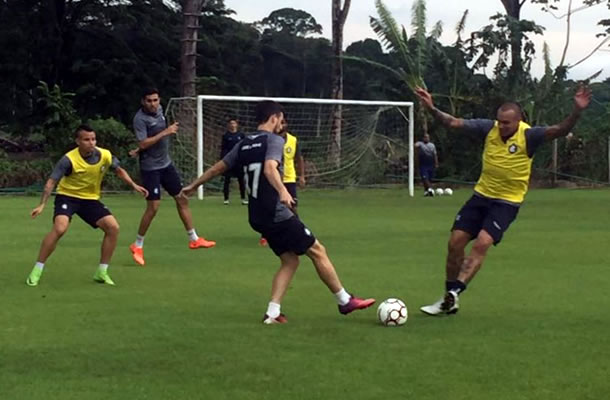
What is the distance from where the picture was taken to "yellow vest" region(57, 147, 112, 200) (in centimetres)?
1040

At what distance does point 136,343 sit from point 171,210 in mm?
14574

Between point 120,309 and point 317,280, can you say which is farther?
point 317,280

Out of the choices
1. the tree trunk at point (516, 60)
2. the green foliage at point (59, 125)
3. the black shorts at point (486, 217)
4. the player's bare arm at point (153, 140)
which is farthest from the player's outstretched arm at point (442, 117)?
the tree trunk at point (516, 60)

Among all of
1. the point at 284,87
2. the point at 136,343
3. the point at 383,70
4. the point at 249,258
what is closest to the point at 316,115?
the point at 383,70

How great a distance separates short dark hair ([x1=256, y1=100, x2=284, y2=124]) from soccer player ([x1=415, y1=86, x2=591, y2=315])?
4.83ft

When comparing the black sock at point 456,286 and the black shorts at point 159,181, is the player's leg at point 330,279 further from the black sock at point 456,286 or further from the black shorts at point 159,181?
the black shorts at point 159,181

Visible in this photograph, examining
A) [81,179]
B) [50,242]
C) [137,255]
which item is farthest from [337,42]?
[50,242]

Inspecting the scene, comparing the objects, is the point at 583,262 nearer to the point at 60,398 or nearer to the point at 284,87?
the point at 60,398

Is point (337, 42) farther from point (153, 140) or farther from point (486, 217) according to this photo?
point (486, 217)

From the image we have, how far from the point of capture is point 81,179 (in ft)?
34.3

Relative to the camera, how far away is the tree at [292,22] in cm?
7425

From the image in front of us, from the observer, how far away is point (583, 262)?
477 inches

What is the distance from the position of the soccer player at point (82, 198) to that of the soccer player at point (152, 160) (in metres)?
1.64

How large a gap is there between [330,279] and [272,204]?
2.52ft
